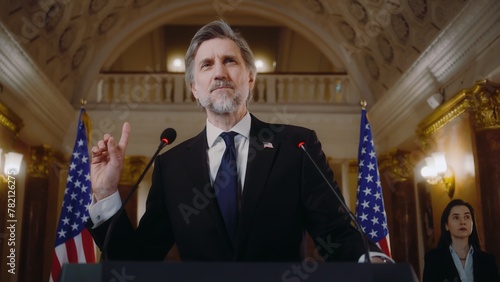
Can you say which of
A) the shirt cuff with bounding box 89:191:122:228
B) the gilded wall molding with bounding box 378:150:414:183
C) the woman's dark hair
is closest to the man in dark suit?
the shirt cuff with bounding box 89:191:122:228

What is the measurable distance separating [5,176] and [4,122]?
2.72 feet

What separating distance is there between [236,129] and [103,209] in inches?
24.7

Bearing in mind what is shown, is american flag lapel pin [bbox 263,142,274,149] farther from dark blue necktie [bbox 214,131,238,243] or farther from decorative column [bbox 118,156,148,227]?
decorative column [bbox 118,156,148,227]

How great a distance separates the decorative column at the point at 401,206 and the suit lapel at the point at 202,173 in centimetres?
897

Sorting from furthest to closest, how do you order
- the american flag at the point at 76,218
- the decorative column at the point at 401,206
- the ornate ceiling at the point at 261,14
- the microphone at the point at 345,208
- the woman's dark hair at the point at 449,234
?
the decorative column at the point at 401,206 < the ornate ceiling at the point at 261,14 < the american flag at the point at 76,218 < the woman's dark hair at the point at 449,234 < the microphone at the point at 345,208

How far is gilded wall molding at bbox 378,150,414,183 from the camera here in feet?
37.0

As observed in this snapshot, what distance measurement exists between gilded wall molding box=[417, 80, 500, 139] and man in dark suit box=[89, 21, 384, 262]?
5646mm

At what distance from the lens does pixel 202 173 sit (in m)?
2.36

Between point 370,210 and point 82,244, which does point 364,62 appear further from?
point 82,244

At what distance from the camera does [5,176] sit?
809 centimetres

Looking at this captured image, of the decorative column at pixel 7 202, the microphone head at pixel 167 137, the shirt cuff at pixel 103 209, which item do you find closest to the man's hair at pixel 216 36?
the microphone head at pixel 167 137

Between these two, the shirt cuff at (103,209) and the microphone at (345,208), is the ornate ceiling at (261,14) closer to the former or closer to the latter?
the microphone at (345,208)

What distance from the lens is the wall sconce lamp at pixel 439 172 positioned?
27.7 ft

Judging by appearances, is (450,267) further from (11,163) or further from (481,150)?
(11,163)
